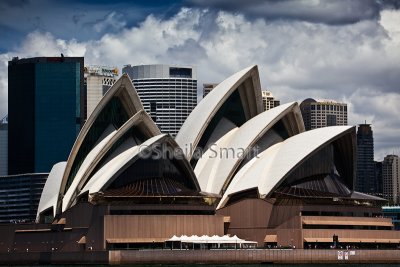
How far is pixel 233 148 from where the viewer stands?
11506 cm

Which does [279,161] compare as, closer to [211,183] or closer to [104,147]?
[211,183]

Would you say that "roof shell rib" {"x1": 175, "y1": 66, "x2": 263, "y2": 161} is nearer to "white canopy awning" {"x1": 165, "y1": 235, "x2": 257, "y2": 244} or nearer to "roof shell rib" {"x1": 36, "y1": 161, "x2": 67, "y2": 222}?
"roof shell rib" {"x1": 36, "y1": 161, "x2": 67, "y2": 222}

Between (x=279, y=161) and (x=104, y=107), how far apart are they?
751 inches

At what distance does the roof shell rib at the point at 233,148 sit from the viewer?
373 feet

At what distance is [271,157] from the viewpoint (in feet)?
370

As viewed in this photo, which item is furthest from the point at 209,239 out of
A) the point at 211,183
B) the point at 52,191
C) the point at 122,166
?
the point at 52,191

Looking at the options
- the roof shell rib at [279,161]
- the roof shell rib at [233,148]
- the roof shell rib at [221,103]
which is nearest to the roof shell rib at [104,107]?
the roof shell rib at [221,103]

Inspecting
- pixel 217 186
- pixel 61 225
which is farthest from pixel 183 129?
pixel 61 225

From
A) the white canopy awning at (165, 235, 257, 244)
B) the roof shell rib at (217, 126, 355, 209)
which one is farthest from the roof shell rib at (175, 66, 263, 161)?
the white canopy awning at (165, 235, 257, 244)

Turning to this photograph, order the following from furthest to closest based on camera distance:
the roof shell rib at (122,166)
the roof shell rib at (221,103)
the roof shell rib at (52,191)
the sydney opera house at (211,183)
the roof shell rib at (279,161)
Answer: the roof shell rib at (52,191), the roof shell rib at (221,103), the roof shell rib at (279,161), the roof shell rib at (122,166), the sydney opera house at (211,183)

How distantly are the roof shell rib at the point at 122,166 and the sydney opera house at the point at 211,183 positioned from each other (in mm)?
138

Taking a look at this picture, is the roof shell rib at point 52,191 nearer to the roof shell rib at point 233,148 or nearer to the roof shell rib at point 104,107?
the roof shell rib at point 104,107

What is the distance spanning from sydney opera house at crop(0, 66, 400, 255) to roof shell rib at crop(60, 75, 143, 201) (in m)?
0.12

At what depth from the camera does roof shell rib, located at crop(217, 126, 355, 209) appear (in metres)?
109
